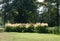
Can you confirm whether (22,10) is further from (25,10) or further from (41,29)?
(41,29)

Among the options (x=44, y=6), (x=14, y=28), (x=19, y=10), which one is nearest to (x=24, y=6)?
(x=19, y=10)

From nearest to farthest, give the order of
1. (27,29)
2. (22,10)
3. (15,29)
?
(27,29) < (15,29) < (22,10)

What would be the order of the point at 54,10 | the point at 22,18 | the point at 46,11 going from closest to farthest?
the point at 54,10 → the point at 22,18 → the point at 46,11

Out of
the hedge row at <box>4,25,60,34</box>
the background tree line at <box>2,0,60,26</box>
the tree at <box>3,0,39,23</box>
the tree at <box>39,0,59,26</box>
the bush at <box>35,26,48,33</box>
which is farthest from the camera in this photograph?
the tree at <box>3,0,39,23</box>

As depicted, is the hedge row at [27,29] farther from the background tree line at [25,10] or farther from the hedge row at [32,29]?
the background tree line at [25,10]

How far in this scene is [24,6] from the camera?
55.5 metres

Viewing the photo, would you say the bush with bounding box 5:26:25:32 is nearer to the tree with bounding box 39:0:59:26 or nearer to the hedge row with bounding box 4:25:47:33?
the hedge row with bounding box 4:25:47:33

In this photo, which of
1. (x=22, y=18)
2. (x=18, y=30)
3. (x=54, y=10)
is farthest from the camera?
(x=22, y=18)

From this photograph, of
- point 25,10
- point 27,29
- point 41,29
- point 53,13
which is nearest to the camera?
point 41,29

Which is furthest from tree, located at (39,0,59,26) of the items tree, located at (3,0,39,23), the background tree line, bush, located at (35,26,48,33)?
bush, located at (35,26,48,33)

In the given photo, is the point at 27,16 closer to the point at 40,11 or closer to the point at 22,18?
the point at 22,18

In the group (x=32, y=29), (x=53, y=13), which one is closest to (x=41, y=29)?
(x=32, y=29)

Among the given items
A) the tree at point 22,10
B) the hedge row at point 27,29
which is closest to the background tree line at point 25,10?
the tree at point 22,10

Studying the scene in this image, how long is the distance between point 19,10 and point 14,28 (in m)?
18.1
